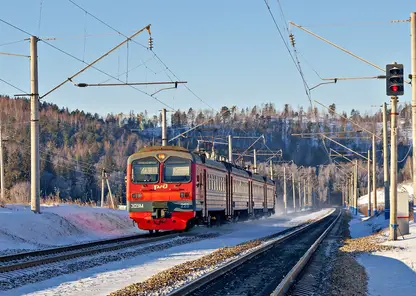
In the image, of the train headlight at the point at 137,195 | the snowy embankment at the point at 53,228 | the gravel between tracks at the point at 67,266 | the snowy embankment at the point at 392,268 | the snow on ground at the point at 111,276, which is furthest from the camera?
the train headlight at the point at 137,195

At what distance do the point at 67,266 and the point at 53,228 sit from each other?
9.43 m

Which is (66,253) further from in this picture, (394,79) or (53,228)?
(394,79)

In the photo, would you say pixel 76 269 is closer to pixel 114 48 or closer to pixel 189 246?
pixel 189 246

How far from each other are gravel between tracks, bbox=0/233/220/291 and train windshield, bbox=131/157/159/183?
5600 millimetres

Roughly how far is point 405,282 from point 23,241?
43.3ft

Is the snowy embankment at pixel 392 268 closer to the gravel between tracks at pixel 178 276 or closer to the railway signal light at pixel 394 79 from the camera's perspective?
the gravel between tracks at pixel 178 276

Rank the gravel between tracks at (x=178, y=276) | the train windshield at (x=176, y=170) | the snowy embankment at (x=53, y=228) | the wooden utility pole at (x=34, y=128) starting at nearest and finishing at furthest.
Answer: the gravel between tracks at (x=178, y=276) < the snowy embankment at (x=53, y=228) < the wooden utility pole at (x=34, y=128) < the train windshield at (x=176, y=170)

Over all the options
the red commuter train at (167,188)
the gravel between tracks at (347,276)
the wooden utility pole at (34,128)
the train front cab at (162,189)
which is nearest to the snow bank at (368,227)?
the red commuter train at (167,188)

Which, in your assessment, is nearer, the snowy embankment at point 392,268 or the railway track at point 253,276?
the railway track at point 253,276

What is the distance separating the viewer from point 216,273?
12781mm

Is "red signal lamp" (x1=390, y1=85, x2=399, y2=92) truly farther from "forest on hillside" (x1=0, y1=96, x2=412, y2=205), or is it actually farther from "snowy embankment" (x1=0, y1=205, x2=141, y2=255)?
"forest on hillside" (x1=0, y1=96, x2=412, y2=205)

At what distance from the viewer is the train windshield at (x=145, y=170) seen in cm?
2619

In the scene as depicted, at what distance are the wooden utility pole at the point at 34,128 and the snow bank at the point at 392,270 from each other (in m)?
12.5

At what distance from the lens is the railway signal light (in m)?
20.0
